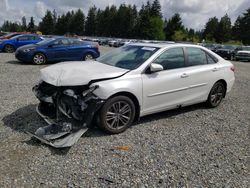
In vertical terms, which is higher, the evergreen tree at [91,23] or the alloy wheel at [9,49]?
the evergreen tree at [91,23]

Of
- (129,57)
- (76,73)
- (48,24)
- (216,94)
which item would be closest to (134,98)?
(129,57)

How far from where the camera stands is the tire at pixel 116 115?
445cm

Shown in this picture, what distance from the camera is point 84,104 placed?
429 cm

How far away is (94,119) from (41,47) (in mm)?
9752

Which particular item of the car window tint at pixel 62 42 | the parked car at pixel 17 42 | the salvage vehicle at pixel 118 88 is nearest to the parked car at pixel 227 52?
the parked car at pixel 17 42

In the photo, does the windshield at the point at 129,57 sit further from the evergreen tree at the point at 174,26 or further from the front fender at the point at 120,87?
the evergreen tree at the point at 174,26

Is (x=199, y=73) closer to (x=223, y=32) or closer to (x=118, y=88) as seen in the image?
(x=118, y=88)

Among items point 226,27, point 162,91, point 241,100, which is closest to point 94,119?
point 162,91

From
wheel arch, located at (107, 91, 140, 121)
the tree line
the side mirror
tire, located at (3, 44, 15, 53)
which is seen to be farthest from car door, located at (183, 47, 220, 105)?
the tree line

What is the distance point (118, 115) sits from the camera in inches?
183

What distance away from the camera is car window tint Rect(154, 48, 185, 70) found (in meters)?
5.26

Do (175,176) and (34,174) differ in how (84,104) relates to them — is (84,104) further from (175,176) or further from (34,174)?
(175,176)

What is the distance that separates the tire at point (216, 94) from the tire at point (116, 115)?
2.53 metres

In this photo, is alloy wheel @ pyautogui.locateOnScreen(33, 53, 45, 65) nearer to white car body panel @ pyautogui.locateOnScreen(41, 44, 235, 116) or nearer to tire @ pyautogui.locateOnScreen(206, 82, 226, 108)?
white car body panel @ pyautogui.locateOnScreen(41, 44, 235, 116)
